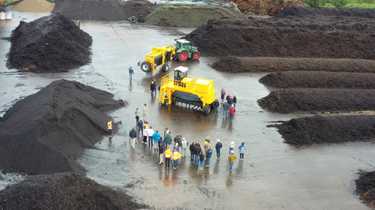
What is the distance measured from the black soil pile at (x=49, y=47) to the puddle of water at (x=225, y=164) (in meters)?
1.59

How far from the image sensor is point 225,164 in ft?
65.8

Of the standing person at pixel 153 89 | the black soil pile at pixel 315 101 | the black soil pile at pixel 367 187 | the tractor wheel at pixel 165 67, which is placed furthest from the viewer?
the tractor wheel at pixel 165 67

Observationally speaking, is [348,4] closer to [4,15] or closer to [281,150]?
[4,15]

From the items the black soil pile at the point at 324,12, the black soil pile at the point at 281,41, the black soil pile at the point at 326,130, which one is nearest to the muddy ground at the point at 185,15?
the black soil pile at the point at 324,12

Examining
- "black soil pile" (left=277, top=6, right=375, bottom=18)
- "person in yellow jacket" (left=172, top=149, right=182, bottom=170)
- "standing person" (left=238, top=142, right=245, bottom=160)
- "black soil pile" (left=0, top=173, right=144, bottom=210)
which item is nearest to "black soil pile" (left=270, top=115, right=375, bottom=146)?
"standing person" (left=238, top=142, right=245, bottom=160)

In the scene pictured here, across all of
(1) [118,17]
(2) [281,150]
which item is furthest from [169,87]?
(1) [118,17]

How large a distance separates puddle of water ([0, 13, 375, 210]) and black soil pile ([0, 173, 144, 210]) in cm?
201

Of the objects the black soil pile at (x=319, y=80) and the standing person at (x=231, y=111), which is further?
the black soil pile at (x=319, y=80)

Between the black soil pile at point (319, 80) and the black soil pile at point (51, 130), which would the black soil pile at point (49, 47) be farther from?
the black soil pile at point (319, 80)

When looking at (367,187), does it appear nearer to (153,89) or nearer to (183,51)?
(153,89)

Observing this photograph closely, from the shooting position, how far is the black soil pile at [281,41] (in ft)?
127

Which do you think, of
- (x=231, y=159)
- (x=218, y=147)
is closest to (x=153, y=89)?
(x=218, y=147)

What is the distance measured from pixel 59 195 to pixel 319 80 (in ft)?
68.9

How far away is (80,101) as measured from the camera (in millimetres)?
23766
